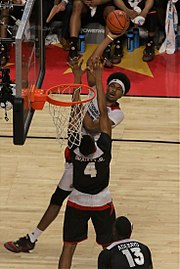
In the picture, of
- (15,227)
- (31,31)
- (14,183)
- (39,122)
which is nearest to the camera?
(31,31)

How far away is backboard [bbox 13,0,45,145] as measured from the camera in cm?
715

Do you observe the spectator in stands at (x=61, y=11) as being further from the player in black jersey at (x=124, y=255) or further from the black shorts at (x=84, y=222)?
the player in black jersey at (x=124, y=255)

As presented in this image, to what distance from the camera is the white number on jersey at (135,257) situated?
6.44 metres

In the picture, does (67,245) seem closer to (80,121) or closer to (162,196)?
(80,121)

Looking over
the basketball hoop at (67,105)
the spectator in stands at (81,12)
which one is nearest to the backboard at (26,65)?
the basketball hoop at (67,105)

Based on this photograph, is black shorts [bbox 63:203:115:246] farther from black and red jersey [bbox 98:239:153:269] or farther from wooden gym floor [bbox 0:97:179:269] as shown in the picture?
black and red jersey [bbox 98:239:153:269]

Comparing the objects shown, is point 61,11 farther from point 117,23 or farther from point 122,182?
point 122,182

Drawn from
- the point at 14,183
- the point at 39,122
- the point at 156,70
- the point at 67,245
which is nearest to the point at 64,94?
the point at 67,245

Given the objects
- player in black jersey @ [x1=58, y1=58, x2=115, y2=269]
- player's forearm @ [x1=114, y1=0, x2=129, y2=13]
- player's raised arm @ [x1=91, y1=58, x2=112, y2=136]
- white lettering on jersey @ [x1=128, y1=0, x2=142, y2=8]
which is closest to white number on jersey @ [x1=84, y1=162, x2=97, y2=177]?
player in black jersey @ [x1=58, y1=58, x2=115, y2=269]

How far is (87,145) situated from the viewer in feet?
24.3

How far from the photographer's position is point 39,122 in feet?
35.5

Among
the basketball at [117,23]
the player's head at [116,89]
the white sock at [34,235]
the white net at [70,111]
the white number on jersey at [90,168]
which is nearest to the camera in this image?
the white number on jersey at [90,168]

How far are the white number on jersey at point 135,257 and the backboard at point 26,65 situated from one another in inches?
53.5

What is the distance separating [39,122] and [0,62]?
1059mm
